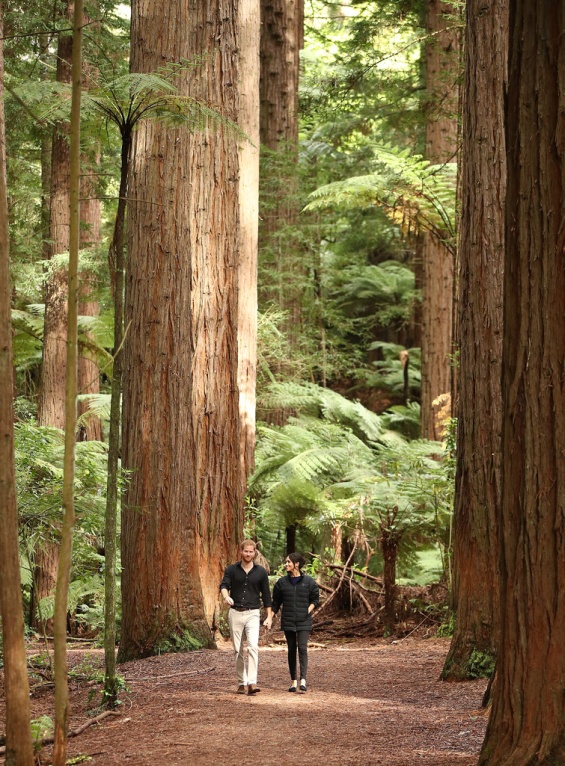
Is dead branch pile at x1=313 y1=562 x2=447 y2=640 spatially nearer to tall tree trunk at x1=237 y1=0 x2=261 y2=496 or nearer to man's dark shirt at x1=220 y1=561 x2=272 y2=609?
tall tree trunk at x1=237 y1=0 x2=261 y2=496

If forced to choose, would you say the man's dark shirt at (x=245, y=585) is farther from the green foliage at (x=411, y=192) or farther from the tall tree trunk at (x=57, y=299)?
the tall tree trunk at (x=57, y=299)

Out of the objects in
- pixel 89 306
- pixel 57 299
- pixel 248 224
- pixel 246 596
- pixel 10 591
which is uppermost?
pixel 248 224

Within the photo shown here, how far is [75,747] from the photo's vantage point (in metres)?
5.77

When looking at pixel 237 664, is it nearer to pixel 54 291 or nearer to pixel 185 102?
pixel 185 102

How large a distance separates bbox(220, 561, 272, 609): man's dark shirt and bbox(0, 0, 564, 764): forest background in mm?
1167

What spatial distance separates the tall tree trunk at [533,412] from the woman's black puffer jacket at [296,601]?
12.4ft

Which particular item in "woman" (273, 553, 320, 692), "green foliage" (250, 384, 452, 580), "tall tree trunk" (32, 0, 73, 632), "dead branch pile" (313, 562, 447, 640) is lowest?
"dead branch pile" (313, 562, 447, 640)

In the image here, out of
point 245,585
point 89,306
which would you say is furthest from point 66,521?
point 89,306

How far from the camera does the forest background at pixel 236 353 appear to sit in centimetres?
425

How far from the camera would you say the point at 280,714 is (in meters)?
6.46

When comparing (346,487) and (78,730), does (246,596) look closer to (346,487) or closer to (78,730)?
(78,730)

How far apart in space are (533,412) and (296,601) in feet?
14.5

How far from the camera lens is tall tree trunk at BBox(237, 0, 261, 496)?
522 inches

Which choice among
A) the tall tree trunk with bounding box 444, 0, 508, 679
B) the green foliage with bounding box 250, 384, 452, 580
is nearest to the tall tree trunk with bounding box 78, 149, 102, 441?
the green foliage with bounding box 250, 384, 452, 580
